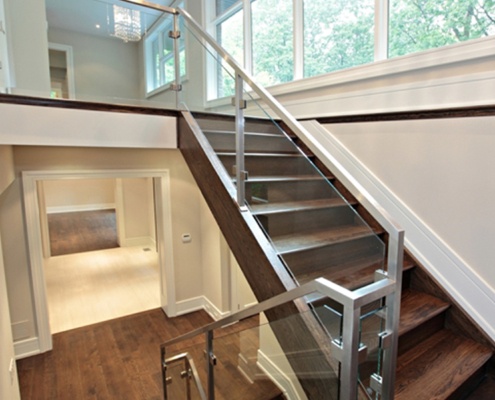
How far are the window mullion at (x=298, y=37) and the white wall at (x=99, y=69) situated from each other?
1672 millimetres

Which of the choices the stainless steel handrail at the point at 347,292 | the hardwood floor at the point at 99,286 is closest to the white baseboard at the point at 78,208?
the hardwood floor at the point at 99,286

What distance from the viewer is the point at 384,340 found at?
45.6 inches

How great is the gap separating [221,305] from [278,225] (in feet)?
9.72

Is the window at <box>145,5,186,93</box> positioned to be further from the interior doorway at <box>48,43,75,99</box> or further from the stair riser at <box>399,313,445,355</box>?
the stair riser at <box>399,313,445,355</box>

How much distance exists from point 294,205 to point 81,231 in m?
8.68

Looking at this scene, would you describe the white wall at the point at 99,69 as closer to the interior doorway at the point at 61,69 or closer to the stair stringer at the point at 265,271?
the interior doorway at the point at 61,69

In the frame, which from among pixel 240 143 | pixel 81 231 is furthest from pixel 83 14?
pixel 81 231

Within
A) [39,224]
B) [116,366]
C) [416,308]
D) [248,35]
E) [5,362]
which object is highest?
[248,35]

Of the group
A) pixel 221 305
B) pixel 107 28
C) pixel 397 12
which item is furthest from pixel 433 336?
pixel 107 28

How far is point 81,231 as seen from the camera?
29.4 feet

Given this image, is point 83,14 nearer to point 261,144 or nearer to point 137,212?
point 261,144

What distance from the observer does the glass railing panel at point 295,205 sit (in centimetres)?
151

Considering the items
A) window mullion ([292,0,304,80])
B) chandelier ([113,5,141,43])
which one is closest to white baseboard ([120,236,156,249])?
chandelier ([113,5,141,43])

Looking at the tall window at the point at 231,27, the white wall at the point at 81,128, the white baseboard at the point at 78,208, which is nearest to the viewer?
the white wall at the point at 81,128
